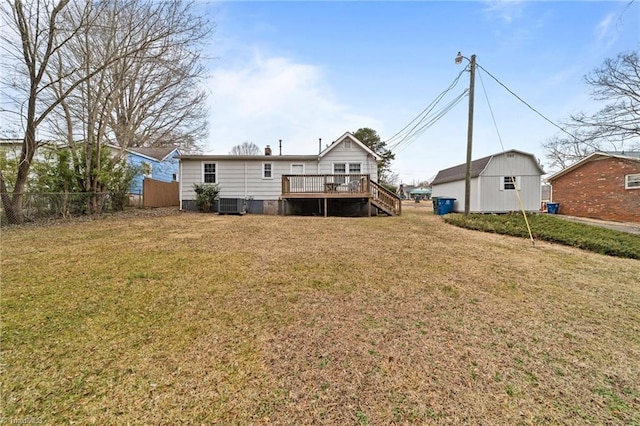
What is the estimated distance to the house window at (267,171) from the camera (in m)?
14.6

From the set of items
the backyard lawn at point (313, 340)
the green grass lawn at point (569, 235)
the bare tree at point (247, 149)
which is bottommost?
the backyard lawn at point (313, 340)

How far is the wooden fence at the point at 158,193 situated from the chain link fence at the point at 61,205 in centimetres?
199

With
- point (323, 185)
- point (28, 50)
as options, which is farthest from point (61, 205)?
point (323, 185)

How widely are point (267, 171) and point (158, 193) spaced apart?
22.2ft

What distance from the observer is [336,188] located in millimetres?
13281

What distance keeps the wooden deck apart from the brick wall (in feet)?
45.6

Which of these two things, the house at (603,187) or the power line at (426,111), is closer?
the power line at (426,111)

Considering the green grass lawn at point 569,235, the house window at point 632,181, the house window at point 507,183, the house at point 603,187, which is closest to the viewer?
the green grass lawn at point 569,235

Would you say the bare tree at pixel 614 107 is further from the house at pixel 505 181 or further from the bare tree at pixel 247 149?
the bare tree at pixel 247 149

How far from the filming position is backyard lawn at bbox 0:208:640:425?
1958mm

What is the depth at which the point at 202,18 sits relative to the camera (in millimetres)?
10227

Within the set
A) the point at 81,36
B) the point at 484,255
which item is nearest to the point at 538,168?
the point at 484,255

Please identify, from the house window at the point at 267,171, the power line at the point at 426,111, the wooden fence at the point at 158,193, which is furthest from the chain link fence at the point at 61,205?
the power line at the point at 426,111

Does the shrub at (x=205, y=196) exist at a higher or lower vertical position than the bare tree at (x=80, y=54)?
lower
